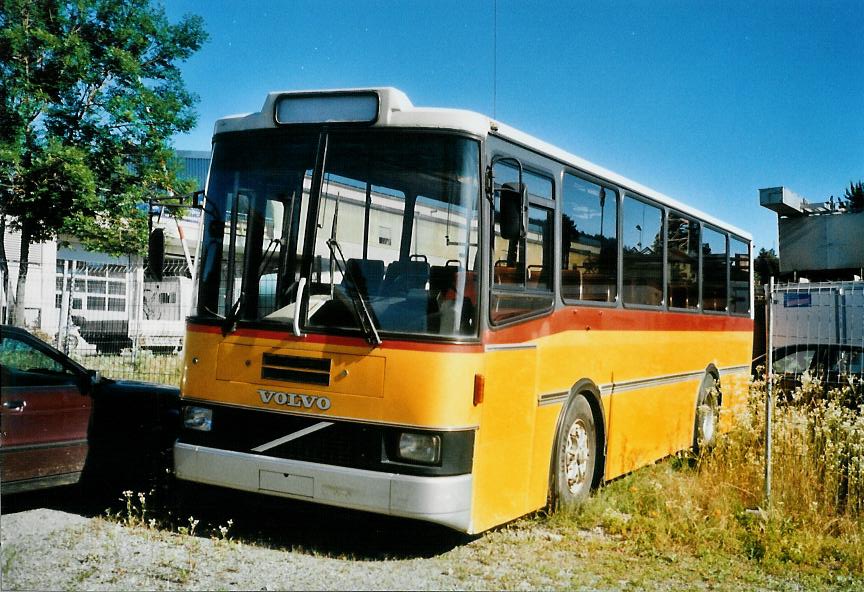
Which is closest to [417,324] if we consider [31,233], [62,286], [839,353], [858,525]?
[858,525]

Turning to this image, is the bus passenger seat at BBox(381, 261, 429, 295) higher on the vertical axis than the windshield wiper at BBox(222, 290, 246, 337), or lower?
higher

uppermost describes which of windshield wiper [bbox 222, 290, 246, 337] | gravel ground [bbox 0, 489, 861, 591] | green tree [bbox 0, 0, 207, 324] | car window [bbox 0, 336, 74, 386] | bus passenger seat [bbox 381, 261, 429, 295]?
green tree [bbox 0, 0, 207, 324]

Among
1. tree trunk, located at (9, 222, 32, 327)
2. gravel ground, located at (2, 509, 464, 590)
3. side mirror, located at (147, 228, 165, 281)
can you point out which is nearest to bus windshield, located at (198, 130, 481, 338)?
side mirror, located at (147, 228, 165, 281)

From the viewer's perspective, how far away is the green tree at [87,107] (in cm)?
1602

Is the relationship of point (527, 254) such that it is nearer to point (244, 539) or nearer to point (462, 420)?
point (462, 420)

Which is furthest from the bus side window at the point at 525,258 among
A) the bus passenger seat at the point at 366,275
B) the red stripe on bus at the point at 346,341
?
the bus passenger seat at the point at 366,275

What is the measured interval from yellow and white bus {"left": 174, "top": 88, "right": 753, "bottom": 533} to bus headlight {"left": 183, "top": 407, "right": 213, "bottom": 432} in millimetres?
17

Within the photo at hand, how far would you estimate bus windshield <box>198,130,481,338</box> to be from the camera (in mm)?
5695

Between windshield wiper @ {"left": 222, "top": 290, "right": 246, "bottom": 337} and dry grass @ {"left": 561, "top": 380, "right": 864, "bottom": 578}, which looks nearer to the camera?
windshield wiper @ {"left": 222, "top": 290, "right": 246, "bottom": 337}

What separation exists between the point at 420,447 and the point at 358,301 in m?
1.09

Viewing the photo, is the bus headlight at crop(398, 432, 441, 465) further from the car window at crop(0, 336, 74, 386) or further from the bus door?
the car window at crop(0, 336, 74, 386)

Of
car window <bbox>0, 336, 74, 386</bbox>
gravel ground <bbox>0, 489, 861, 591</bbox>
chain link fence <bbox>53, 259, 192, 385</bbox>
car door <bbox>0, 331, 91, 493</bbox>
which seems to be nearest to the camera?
gravel ground <bbox>0, 489, 861, 591</bbox>

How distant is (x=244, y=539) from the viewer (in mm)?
6129

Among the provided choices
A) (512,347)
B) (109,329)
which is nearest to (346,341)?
(512,347)
